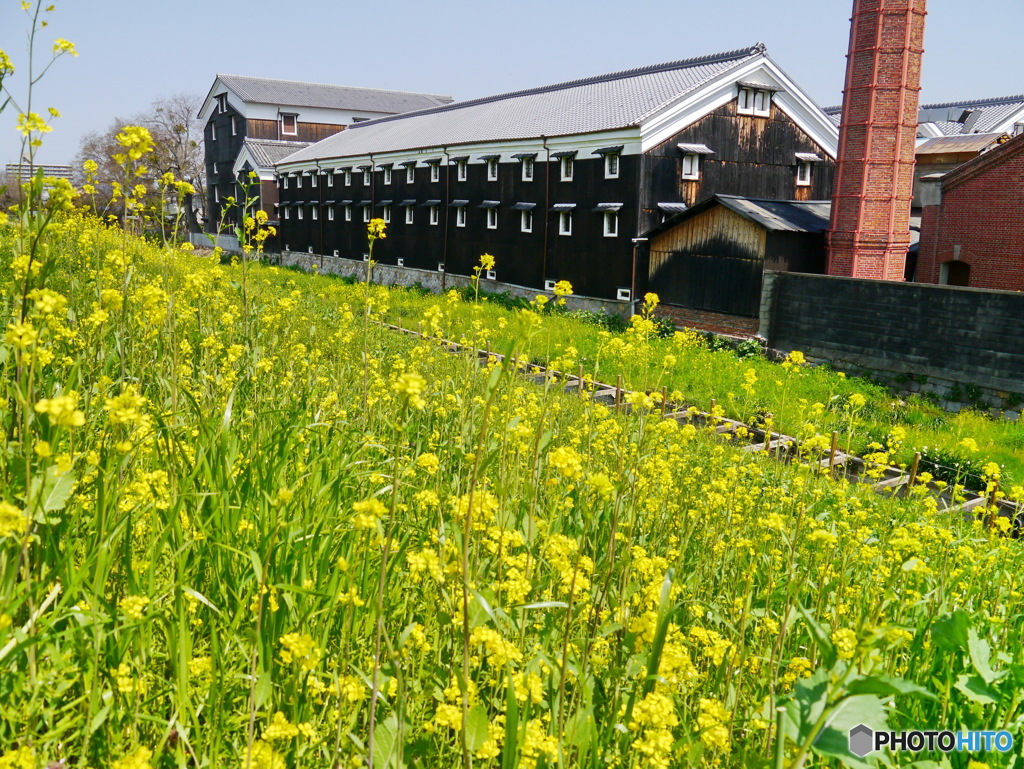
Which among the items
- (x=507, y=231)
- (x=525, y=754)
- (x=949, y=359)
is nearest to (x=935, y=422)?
(x=949, y=359)

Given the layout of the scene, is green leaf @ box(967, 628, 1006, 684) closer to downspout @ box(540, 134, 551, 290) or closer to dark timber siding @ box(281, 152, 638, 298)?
dark timber siding @ box(281, 152, 638, 298)

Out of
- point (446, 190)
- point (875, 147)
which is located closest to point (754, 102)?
point (875, 147)

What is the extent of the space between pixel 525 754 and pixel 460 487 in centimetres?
204

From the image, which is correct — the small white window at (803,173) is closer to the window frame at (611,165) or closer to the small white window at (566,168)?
the window frame at (611,165)

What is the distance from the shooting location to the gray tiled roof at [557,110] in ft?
78.5

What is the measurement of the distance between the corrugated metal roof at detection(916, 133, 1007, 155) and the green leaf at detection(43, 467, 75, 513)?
3101 cm

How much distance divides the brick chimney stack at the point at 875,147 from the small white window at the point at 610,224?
632 cm

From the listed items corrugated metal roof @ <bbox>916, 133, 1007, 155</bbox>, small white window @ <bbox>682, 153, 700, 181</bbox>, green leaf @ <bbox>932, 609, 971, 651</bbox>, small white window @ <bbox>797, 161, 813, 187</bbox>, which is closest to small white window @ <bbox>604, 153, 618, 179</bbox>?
small white window @ <bbox>682, 153, 700, 181</bbox>

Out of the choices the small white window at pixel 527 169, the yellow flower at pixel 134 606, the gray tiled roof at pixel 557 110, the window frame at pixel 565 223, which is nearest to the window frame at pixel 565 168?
the gray tiled roof at pixel 557 110

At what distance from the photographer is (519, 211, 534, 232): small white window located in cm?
2664

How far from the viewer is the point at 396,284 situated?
112 ft

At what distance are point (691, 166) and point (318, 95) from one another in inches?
1449

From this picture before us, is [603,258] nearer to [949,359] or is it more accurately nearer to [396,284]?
[949,359]

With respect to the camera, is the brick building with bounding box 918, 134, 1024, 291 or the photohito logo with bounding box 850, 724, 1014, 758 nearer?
the photohito logo with bounding box 850, 724, 1014, 758
